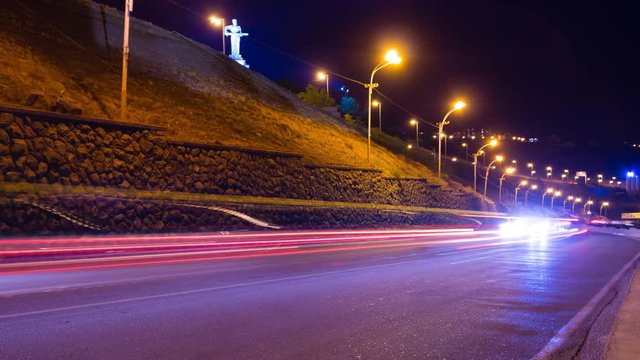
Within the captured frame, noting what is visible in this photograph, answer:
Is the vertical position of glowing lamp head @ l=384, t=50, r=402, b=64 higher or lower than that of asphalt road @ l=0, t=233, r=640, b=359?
higher

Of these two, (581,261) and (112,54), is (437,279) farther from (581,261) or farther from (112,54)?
(112,54)

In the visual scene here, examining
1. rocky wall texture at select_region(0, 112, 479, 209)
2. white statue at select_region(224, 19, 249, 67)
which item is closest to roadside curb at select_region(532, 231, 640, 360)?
rocky wall texture at select_region(0, 112, 479, 209)

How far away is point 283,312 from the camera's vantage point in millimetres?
8352

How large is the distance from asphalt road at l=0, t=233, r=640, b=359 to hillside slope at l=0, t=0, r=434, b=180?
1323 cm

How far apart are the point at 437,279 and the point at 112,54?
3095 centimetres

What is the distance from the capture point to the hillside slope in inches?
1068

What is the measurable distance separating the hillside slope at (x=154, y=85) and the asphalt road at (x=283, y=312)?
521 inches

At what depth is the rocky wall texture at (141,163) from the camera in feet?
63.5

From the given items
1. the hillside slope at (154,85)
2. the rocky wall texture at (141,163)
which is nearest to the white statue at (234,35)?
the hillside slope at (154,85)

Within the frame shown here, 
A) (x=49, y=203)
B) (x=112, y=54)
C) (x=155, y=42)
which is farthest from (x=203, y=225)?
(x=155, y=42)

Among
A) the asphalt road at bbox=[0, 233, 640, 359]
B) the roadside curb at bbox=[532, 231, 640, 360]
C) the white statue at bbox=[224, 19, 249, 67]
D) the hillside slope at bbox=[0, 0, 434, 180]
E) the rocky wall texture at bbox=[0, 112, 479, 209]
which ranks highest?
the white statue at bbox=[224, 19, 249, 67]

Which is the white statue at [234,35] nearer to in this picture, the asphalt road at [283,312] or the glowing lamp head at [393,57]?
the glowing lamp head at [393,57]

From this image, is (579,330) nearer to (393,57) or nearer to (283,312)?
(283,312)

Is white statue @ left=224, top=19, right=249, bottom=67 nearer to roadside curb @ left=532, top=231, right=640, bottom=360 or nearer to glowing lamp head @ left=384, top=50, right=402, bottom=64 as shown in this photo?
glowing lamp head @ left=384, top=50, right=402, bottom=64
